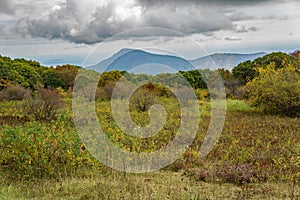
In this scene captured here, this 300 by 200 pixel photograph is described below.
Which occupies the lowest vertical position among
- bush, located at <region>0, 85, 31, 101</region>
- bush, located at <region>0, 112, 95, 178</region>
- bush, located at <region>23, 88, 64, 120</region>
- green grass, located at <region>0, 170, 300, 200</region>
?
green grass, located at <region>0, 170, 300, 200</region>

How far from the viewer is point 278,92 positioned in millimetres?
17391

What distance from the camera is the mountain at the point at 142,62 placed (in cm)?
873

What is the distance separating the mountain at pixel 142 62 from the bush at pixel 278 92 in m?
9.24

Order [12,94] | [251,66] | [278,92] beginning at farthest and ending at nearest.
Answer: [251,66] → [12,94] → [278,92]

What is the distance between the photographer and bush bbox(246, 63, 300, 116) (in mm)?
17125

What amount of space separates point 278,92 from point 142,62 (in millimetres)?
10187

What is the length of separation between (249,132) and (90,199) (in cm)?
761

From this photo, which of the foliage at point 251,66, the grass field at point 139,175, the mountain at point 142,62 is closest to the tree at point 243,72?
the foliage at point 251,66

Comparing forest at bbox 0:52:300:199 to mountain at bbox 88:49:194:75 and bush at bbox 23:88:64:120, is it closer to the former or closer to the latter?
bush at bbox 23:88:64:120

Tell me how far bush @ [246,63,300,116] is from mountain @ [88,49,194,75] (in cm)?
924

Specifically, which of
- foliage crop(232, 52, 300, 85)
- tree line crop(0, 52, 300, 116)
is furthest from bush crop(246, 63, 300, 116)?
foliage crop(232, 52, 300, 85)

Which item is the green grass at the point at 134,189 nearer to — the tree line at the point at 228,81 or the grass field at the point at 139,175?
the grass field at the point at 139,175

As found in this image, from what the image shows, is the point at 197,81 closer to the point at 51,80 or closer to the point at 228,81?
the point at 228,81

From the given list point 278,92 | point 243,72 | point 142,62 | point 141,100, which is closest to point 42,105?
point 141,100
